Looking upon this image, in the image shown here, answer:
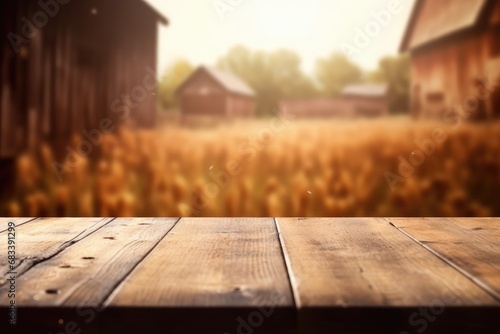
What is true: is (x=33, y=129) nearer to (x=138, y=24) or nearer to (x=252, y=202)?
(x=138, y=24)

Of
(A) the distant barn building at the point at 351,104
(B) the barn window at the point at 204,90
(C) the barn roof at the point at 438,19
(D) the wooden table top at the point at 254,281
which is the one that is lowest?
(D) the wooden table top at the point at 254,281

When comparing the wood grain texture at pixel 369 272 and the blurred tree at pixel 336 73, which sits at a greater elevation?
the blurred tree at pixel 336 73

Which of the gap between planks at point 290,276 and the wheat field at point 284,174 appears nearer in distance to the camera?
the gap between planks at point 290,276

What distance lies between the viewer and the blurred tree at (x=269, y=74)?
2.19 meters

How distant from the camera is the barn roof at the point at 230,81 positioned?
2232 millimetres

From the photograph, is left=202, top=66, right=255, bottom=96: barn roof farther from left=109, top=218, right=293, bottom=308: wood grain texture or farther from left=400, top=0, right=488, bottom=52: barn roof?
left=109, top=218, right=293, bottom=308: wood grain texture

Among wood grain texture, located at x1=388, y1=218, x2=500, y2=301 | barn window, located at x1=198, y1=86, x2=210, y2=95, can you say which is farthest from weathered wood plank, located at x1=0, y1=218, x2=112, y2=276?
barn window, located at x1=198, y1=86, x2=210, y2=95

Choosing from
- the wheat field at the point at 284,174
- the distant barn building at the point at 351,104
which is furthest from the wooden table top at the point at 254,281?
the distant barn building at the point at 351,104

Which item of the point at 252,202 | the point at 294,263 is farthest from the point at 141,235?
the point at 252,202

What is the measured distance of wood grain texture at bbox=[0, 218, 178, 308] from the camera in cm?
57

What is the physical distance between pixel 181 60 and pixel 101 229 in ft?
4.20

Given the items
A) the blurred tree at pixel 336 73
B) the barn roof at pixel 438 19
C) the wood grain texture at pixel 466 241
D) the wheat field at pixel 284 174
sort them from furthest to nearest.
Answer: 1. the barn roof at pixel 438 19
2. the blurred tree at pixel 336 73
3. the wheat field at pixel 284 174
4. the wood grain texture at pixel 466 241

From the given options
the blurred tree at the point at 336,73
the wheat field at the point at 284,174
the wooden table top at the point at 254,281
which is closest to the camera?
the wooden table top at the point at 254,281

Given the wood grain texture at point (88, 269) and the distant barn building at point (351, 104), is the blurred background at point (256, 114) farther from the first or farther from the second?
the wood grain texture at point (88, 269)
